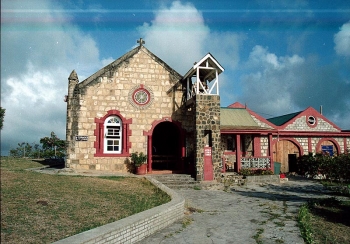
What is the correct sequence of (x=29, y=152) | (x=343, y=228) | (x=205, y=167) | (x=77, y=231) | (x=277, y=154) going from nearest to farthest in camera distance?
(x=77, y=231) → (x=343, y=228) → (x=205, y=167) → (x=277, y=154) → (x=29, y=152)

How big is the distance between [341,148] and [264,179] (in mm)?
9730

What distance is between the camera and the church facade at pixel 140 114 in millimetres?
15320

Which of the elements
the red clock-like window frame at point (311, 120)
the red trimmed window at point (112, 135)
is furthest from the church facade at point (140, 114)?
the red clock-like window frame at point (311, 120)

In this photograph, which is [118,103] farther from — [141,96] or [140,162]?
[140,162]

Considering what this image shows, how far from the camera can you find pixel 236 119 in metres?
20.5

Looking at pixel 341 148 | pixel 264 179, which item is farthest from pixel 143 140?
pixel 341 148

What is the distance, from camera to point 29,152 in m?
27.8

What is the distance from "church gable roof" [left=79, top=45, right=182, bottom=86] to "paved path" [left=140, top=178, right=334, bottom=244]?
7277mm

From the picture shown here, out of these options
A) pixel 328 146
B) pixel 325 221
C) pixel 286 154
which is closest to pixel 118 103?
pixel 325 221

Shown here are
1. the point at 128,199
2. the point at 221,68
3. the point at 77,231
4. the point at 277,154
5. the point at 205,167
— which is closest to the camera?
the point at 77,231

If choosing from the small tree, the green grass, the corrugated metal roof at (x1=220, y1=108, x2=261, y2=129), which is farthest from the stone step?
the small tree

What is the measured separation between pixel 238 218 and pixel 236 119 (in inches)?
498

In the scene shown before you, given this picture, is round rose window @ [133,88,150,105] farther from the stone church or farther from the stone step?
the stone step

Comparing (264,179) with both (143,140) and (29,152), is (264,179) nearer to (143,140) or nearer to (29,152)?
(143,140)
